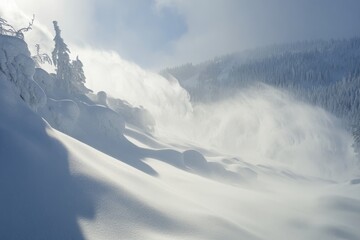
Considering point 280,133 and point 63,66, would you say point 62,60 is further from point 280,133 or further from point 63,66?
point 280,133

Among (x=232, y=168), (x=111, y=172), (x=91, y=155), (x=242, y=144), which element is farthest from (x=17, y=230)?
(x=242, y=144)

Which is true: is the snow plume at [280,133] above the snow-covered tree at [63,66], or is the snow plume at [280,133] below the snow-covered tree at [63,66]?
above

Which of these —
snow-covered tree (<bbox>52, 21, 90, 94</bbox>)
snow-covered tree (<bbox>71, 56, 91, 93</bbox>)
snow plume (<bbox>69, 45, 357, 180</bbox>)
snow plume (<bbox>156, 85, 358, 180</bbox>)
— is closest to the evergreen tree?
snow-covered tree (<bbox>52, 21, 90, 94</bbox>)

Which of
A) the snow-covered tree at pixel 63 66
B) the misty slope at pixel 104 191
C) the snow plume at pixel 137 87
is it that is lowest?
the misty slope at pixel 104 191

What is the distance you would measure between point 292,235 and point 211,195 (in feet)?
17.4

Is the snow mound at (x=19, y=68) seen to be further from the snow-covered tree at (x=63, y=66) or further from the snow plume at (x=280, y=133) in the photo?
the snow plume at (x=280, y=133)

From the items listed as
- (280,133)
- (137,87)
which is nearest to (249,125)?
(280,133)

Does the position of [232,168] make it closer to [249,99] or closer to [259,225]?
[259,225]

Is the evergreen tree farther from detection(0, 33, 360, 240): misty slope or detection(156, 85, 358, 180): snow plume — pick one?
detection(156, 85, 358, 180): snow plume

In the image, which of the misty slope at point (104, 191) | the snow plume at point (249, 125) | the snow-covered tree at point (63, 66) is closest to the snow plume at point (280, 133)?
the snow plume at point (249, 125)

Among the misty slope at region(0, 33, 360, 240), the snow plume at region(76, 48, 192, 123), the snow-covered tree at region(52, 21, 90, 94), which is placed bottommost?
the misty slope at region(0, 33, 360, 240)

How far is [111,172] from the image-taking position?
45.6 ft

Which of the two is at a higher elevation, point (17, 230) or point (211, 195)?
point (211, 195)

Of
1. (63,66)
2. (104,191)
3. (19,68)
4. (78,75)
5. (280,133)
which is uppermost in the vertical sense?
(280,133)
